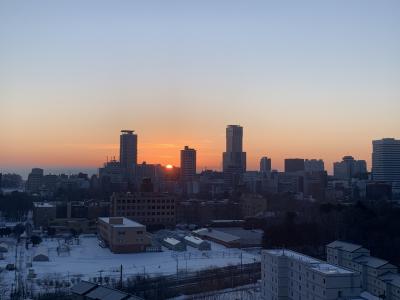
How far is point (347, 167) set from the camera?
225ft

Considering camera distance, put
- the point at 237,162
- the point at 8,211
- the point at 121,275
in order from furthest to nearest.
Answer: the point at 237,162, the point at 8,211, the point at 121,275

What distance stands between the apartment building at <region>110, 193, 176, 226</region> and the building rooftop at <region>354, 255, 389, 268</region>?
48.2 feet

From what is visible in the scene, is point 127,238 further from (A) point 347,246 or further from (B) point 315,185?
(B) point 315,185

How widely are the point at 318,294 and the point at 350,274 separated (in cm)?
76

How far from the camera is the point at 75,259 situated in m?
17.2

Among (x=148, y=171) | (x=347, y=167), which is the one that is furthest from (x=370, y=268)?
(x=347, y=167)

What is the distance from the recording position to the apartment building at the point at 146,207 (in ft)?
89.1

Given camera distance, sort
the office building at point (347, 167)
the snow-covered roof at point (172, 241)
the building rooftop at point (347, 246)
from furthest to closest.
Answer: the office building at point (347, 167) < the snow-covered roof at point (172, 241) < the building rooftop at point (347, 246)

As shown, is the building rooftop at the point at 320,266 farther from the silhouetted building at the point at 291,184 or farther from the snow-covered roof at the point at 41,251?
the silhouetted building at the point at 291,184

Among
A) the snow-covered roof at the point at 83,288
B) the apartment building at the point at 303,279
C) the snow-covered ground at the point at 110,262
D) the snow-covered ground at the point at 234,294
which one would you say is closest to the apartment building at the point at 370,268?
the apartment building at the point at 303,279

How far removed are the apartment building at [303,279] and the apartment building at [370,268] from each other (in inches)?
71.9

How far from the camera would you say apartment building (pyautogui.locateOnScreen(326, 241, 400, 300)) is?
1220 centimetres

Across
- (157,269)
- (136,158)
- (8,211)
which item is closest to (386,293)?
(157,269)

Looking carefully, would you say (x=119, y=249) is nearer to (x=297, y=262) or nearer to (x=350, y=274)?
(x=297, y=262)
